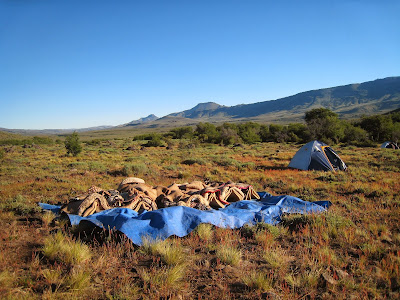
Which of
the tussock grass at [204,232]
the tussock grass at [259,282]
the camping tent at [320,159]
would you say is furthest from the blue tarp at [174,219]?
the camping tent at [320,159]

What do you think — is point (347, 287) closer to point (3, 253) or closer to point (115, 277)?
point (115, 277)

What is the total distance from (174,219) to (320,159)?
11.5 metres

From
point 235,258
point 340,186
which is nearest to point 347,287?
point 235,258

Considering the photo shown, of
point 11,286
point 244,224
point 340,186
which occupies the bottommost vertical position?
point 340,186

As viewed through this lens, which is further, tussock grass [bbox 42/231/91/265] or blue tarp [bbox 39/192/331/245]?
blue tarp [bbox 39/192/331/245]

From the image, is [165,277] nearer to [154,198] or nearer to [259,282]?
[259,282]

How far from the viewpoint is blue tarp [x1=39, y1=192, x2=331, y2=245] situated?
4.17m

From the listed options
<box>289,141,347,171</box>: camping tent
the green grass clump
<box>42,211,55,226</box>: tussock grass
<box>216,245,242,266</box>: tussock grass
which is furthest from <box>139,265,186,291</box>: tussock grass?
<box>289,141,347,171</box>: camping tent

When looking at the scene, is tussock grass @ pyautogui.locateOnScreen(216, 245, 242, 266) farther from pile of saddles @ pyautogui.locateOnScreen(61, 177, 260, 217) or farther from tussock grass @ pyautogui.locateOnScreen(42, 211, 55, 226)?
tussock grass @ pyautogui.locateOnScreen(42, 211, 55, 226)

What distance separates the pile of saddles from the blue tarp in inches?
17.1

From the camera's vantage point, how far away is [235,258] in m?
3.53

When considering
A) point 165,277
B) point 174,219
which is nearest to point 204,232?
point 174,219

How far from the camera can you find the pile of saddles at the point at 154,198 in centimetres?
535

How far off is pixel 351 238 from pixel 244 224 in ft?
6.75
